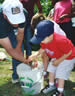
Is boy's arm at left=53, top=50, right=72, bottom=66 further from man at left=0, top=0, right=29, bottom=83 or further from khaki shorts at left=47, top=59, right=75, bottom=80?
man at left=0, top=0, right=29, bottom=83

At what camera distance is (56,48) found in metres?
2.78

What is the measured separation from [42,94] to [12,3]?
130 cm

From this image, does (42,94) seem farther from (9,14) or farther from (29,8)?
(29,8)

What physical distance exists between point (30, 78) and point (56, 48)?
1.73 ft

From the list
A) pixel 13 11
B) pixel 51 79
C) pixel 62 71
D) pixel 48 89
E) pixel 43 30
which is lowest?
pixel 48 89

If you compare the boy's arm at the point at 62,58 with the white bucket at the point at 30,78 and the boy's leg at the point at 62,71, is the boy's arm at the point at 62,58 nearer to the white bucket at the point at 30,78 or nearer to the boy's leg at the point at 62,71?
the boy's leg at the point at 62,71

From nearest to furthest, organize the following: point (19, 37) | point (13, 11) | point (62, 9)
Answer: point (13, 11), point (19, 37), point (62, 9)

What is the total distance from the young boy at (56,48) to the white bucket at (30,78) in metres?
0.12

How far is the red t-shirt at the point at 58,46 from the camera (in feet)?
8.64

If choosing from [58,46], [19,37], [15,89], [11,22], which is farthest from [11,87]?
[11,22]

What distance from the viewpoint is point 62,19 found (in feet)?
11.5

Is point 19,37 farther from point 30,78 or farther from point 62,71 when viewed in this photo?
point 62,71

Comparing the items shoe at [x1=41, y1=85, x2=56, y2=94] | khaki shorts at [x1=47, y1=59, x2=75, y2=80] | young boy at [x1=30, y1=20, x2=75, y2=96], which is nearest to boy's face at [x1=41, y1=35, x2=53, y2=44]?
young boy at [x1=30, y1=20, x2=75, y2=96]

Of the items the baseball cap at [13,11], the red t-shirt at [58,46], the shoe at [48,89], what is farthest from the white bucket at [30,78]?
the baseball cap at [13,11]
